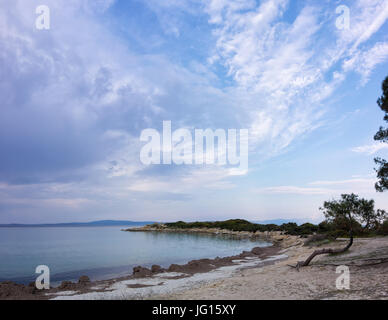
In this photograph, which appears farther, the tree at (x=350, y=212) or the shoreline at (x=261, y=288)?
the tree at (x=350, y=212)

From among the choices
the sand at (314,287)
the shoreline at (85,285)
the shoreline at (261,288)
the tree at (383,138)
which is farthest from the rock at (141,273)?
the tree at (383,138)

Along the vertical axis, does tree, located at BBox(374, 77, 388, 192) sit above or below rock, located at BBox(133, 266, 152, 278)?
above

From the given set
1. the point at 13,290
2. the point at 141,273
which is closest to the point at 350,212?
the point at 141,273

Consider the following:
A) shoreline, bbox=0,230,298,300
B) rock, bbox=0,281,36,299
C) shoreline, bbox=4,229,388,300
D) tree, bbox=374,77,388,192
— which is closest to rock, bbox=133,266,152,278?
shoreline, bbox=0,230,298,300

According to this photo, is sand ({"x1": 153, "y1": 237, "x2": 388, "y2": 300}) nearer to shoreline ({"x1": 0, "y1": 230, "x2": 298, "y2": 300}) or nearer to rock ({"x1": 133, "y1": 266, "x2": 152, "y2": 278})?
shoreline ({"x1": 0, "y1": 230, "x2": 298, "y2": 300})

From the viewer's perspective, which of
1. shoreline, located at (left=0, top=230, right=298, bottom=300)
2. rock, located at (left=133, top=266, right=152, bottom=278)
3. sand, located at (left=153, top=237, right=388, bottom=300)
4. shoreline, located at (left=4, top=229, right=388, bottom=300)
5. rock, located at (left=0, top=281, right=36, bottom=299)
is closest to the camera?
sand, located at (left=153, top=237, right=388, bottom=300)

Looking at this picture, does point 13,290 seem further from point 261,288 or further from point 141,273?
point 261,288

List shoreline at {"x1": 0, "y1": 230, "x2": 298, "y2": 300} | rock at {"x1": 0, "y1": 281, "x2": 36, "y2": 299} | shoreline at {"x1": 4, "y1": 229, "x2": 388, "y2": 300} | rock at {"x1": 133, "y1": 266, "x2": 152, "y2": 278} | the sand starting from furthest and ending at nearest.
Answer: rock at {"x1": 133, "y1": 266, "x2": 152, "y2": 278}, shoreline at {"x1": 0, "y1": 230, "x2": 298, "y2": 300}, rock at {"x1": 0, "y1": 281, "x2": 36, "y2": 299}, shoreline at {"x1": 4, "y1": 229, "x2": 388, "y2": 300}, the sand

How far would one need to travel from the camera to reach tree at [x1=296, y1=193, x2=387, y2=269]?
1683cm

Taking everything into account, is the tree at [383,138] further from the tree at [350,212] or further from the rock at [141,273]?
the rock at [141,273]

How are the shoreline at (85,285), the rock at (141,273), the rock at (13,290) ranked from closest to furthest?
the rock at (13,290)
the shoreline at (85,285)
the rock at (141,273)

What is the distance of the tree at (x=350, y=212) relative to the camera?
1683 centimetres
